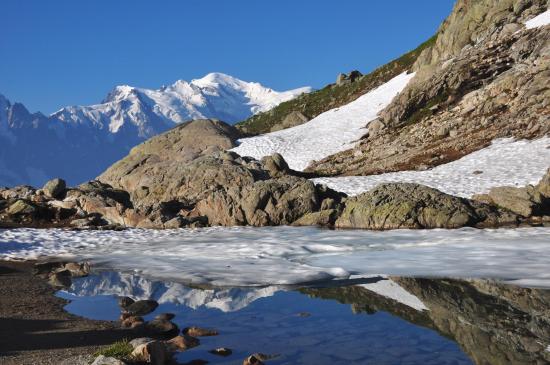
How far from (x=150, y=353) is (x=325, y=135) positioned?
199ft

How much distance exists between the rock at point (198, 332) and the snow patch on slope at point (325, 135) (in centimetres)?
4925

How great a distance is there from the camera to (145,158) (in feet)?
182

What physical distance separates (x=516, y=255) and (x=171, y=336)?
11454mm

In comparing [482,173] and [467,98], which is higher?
[467,98]

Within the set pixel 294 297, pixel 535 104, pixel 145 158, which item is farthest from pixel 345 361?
pixel 145 158

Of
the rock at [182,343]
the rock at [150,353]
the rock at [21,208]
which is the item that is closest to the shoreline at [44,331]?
the rock at [150,353]

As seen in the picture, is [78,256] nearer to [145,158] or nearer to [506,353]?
[506,353]

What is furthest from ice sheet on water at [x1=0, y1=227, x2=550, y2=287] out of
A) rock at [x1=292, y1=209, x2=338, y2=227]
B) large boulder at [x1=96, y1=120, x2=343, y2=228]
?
large boulder at [x1=96, y1=120, x2=343, y2=228]

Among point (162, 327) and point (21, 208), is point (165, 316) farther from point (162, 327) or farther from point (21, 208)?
point (21, 208)

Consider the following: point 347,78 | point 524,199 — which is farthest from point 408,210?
point 347,78

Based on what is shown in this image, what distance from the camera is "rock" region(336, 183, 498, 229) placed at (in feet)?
79.2

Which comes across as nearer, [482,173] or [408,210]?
[408,210]

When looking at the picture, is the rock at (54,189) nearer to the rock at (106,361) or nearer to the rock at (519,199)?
the rock at (519,199)

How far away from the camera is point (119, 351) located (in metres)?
8.64
